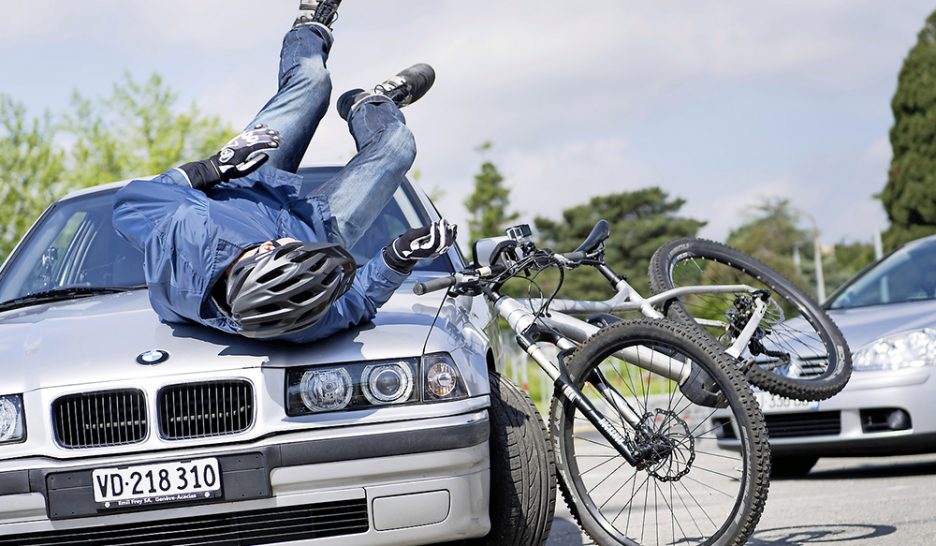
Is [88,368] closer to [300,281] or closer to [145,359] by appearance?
[145,359]

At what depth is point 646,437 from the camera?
4164 mm

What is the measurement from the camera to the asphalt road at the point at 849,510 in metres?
5.21

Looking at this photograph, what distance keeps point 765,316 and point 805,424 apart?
113 inches

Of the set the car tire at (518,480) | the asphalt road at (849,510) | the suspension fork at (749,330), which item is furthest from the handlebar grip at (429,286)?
the asphalt road at (849,510)

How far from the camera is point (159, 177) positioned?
4.22 meters

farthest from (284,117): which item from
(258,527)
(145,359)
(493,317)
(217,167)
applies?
(258,527)

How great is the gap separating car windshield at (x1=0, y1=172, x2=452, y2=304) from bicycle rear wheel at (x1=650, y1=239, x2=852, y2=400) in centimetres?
100

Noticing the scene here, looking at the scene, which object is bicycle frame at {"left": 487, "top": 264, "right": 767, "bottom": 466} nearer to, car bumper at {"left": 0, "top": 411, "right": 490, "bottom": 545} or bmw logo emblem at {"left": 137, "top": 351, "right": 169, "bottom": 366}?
car bumper at {"left": 0, "top": 411, "right": 490, "bottom": 545}

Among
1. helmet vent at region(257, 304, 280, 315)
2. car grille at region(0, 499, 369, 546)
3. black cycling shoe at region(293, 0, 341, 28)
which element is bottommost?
car grille at region(0, 499, 369, 546)

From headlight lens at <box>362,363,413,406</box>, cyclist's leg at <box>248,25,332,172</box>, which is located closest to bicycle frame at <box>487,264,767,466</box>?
headlight lens at <box>362,363,413,406</box>

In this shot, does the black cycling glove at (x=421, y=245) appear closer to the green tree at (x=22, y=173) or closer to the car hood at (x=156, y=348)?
the car hood at (x=156, y=348)

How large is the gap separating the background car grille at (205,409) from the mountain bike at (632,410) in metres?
0.72

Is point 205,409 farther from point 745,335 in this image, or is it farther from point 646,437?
point 745,335

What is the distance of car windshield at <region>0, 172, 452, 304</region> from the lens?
5.27m
